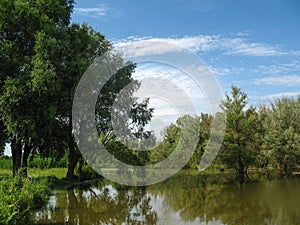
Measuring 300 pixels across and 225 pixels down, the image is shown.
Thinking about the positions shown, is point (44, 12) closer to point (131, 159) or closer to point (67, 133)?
point (67, 133)

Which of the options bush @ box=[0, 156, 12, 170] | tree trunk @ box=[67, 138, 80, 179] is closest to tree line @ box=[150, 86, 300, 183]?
tree trunk @ box=[67, 138, 80, 179]

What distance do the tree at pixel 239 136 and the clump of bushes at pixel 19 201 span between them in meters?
13.2

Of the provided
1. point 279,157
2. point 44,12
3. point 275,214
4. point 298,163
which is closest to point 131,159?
point 44,12

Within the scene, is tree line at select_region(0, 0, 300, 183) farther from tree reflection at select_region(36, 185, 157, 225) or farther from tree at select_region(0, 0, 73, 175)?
tree reflection at select_region(36, 185, 157, 225)

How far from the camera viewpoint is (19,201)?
27.7 feet

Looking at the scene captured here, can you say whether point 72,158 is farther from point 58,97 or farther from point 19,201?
point 19,201

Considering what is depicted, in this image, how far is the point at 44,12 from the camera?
18.2 m

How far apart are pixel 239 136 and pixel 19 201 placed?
17.0m

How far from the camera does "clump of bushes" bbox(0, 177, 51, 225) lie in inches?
272

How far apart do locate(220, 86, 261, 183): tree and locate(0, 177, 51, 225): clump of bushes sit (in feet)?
43.4

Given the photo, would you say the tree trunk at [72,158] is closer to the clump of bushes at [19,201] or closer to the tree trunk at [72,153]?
the tree trunk at [72,153]

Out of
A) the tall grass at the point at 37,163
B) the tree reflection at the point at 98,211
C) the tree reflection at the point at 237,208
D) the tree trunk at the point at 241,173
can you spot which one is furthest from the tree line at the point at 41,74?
the tree trunk at the point at 241,173

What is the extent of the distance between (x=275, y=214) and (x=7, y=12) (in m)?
15.2

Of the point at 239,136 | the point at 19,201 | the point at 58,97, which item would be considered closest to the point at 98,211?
the point at 19,201
